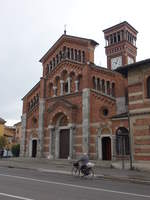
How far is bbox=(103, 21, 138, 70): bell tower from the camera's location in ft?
150

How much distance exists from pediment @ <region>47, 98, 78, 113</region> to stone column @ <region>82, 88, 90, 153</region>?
5.29 ft

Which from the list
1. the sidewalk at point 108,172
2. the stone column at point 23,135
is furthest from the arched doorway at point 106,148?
the stone column at point 23,135

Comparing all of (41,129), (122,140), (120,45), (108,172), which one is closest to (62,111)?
(41,129)

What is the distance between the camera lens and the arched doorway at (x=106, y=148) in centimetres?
2730

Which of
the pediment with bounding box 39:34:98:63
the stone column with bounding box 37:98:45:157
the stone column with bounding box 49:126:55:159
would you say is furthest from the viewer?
the stone column with bounding box 37:98:45:157

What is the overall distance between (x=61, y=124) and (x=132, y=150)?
14997 mm

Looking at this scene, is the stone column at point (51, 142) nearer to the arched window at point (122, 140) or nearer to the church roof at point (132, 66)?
the arched window at point (122, 140)

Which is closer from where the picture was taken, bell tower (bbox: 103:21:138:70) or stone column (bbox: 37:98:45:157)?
stone column (bbox: 37:98:45:157)

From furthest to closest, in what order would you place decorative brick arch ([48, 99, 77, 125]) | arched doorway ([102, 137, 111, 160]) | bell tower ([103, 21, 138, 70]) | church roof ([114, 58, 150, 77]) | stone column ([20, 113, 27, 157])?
bell tower ([103, 21, 138, 70]) → stone column ([20, 113, 27, 157]) → decorative brick arch ([48, 99, 77, 125]) → arched doorway ([102, 137, 111, 160]) → church roof ([114, 58, 150, 77])

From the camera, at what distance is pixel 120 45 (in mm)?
46125

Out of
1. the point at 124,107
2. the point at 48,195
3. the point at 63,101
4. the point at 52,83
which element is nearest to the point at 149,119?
the point at 124,107

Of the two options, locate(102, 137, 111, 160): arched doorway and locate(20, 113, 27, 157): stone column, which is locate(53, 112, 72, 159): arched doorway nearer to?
locate(102, 137, 111, 160): arched doorway

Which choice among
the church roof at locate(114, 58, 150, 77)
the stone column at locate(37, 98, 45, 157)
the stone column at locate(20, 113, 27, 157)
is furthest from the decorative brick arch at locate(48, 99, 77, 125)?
the church roof at locate(114, 58, 150, 77)

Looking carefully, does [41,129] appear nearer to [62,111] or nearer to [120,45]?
[62,111]
